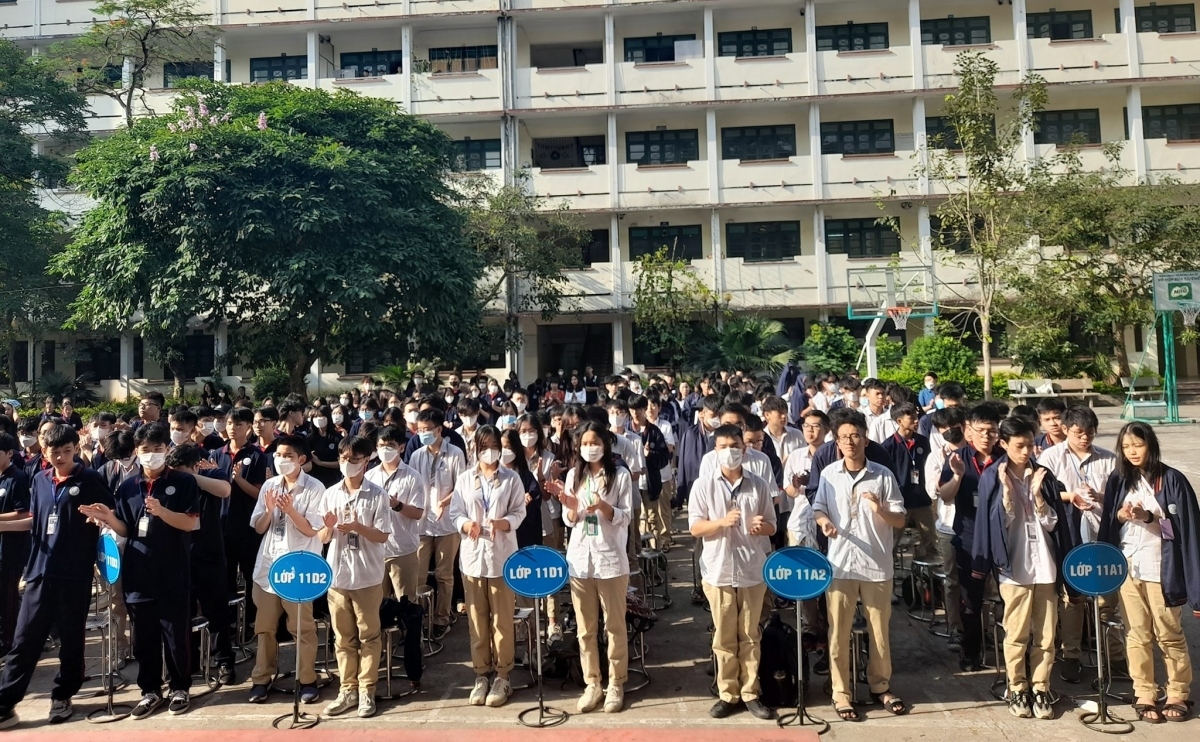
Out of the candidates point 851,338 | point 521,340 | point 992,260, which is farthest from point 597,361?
point 992,260

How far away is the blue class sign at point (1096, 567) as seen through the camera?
4762 millimetres

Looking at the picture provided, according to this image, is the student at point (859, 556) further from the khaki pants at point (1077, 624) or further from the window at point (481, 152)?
the window at point (481, 152)

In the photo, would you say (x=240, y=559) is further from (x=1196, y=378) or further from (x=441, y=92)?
(x=1196, y=378)

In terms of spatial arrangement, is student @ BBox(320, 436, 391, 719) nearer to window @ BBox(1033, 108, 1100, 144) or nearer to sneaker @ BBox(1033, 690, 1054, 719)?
sneaker @ BBox(1033, 690, 1054, 719)

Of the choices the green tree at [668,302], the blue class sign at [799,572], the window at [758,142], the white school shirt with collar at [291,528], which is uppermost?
the window at [758,142]

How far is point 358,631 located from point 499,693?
1.06 m

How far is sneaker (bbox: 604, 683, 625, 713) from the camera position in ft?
17.2

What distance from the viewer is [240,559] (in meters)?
6.64

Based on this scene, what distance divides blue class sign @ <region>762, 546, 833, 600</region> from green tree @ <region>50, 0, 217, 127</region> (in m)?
22.6

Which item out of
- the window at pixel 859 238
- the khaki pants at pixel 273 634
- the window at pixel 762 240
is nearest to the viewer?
the khaki pants at pixel 273 634

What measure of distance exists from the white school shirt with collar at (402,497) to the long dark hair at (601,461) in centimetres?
129

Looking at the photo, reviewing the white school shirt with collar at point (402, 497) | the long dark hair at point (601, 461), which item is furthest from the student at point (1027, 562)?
the white school shirt with collar at point (402, 497)

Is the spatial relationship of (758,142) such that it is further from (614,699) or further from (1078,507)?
(614,699)

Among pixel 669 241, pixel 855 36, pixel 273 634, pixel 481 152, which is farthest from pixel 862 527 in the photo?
pixel 855 36
